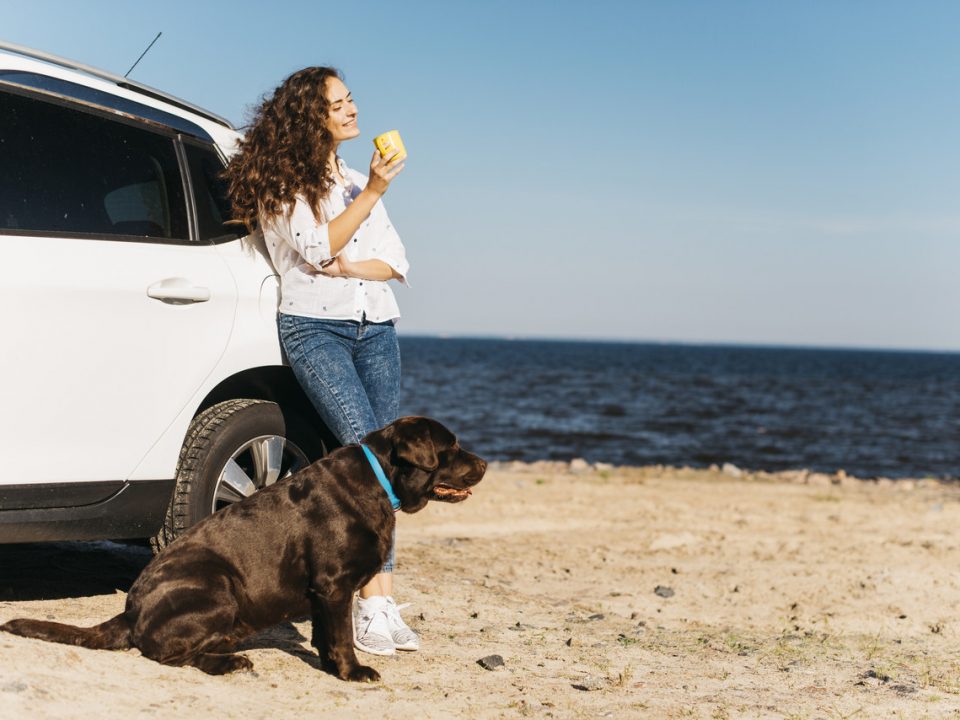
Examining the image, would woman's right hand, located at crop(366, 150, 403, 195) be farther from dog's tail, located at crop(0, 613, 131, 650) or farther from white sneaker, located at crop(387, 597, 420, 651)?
dog's tail, located at crop(0, 613, 131, 650)

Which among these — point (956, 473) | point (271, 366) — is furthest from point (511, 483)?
point (956, 473)

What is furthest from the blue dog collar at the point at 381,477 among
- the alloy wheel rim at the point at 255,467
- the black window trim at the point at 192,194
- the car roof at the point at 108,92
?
the car roof at the point at 108,92

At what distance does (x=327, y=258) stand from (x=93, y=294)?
3.15 ft

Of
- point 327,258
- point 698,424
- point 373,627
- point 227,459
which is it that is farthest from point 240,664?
point 698,424

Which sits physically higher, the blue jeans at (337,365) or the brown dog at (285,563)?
the blue jeans at (337,365)

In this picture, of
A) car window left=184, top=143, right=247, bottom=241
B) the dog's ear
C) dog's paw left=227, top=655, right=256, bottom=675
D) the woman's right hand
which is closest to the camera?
dog's paw left=227, top=655, right=256, bottom=675

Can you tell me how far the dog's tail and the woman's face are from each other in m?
2.26

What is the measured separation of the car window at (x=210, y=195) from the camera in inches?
171

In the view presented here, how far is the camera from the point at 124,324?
388 cm

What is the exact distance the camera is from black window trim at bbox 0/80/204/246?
3713mm

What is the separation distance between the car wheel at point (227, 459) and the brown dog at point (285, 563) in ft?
1.45

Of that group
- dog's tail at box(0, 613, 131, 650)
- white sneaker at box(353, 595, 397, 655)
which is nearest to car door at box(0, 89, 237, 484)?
dog's tail at box(0, 613, 131, 650)

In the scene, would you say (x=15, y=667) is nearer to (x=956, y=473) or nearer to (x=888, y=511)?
(x=888, y=511)

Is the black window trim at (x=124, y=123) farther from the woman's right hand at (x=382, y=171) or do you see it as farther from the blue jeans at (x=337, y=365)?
the woman's right hand at (x=382, y=171)
